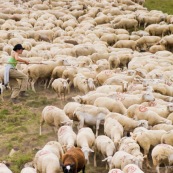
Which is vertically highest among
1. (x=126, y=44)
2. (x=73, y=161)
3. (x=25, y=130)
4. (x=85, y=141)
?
(x=73, y=161)

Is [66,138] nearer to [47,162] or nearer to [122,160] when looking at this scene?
[47,162]

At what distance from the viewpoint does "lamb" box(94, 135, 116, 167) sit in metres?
10.3

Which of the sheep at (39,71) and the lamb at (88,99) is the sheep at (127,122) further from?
the sheep at (39,71)

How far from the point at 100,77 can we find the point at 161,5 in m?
18.3

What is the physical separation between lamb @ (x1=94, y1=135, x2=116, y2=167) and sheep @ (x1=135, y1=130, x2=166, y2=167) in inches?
29.3

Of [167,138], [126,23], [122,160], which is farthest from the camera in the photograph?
[126,23]

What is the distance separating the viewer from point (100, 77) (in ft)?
52.0

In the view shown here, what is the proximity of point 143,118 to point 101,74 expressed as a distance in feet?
13.5

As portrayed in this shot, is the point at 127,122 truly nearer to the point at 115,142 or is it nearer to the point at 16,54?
the point at 115,142

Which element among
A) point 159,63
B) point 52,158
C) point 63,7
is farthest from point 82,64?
point 63,7

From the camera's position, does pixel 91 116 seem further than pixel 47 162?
Yes

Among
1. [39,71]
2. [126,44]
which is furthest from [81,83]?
[126,44]

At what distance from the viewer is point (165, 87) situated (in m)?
14.8

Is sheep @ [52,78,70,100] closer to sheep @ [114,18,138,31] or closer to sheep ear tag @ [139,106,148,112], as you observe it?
sheep ear tag @ [139,106,148,112]
